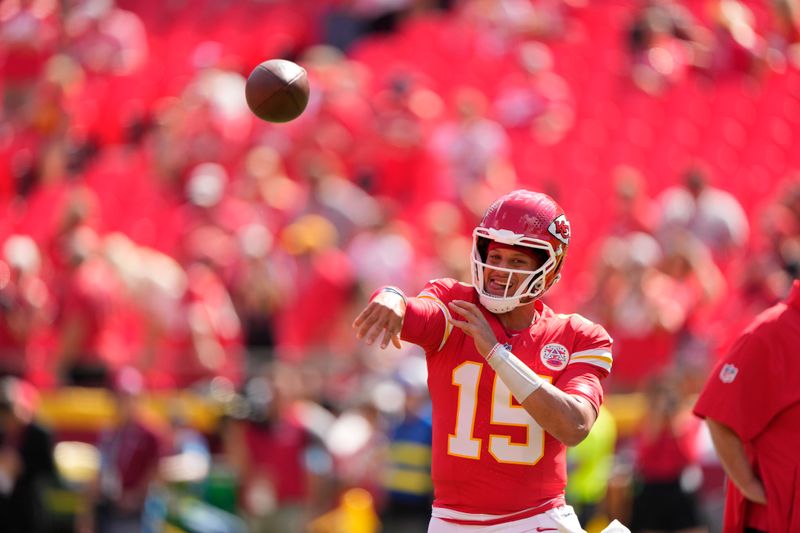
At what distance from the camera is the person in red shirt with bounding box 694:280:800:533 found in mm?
5285

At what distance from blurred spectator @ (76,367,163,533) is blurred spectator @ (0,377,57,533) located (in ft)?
1.29

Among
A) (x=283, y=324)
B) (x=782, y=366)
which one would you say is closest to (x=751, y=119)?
(x=283, y=324)

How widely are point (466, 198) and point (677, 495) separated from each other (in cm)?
435

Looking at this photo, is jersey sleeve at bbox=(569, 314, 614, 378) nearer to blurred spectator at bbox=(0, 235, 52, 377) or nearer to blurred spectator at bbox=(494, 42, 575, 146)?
blurred spectator at bbox=(0, 235, 52, 377)

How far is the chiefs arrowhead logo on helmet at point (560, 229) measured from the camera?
477 cm

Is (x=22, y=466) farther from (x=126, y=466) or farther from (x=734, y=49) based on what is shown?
(x=734, y=49)

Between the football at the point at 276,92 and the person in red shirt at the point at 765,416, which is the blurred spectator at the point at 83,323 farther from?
the person in red shirt at the point at 765,416

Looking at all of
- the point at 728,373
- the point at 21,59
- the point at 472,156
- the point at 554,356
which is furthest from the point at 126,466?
the point at 21,59

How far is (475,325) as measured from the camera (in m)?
4.55

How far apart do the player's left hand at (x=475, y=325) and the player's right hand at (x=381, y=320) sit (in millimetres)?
214

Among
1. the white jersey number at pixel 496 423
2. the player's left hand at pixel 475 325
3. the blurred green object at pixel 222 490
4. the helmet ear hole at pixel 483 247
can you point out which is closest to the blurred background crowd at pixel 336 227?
the blurred green object at pixel 222 490

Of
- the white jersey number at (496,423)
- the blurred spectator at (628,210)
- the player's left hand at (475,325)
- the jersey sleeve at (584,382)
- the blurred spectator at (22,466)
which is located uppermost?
the player's left hand at (475,325)

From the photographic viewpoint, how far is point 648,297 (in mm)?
10102

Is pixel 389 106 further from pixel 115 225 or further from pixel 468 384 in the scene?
pixel 468 384
